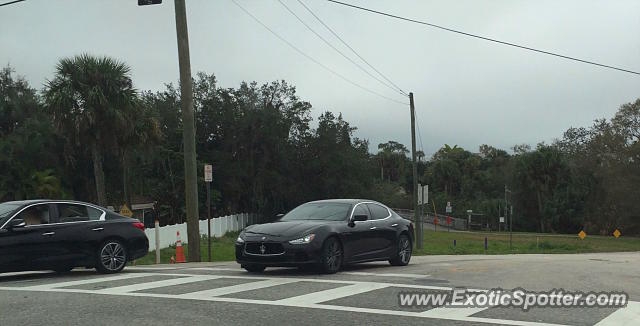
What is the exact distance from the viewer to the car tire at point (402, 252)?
13.5m

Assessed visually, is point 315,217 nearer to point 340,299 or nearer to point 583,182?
point 340,299

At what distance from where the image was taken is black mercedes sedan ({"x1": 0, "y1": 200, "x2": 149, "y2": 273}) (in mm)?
10516

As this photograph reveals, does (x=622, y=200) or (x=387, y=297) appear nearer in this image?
(x=387, y=297)

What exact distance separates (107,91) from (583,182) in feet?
208

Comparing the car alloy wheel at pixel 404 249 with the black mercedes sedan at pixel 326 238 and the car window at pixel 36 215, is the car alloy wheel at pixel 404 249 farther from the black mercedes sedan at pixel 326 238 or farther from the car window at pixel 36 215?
the car window at pixel 36 215

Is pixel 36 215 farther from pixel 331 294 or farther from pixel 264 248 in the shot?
pixel 331 294

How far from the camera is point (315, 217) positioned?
478 inches

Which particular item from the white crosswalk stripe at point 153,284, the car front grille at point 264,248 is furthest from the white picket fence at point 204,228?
the white crosswalk stripe at point 153,284

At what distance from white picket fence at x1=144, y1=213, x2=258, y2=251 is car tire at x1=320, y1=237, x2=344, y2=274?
14.0 metres

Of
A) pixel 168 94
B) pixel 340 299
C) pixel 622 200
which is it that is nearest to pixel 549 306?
pixel 340 299

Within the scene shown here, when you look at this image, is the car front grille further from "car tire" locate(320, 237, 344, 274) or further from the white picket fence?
the white picket fence

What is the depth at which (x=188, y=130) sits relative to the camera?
1731 centimetres

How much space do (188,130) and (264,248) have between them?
707 cm

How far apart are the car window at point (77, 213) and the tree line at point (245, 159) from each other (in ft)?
59.6
